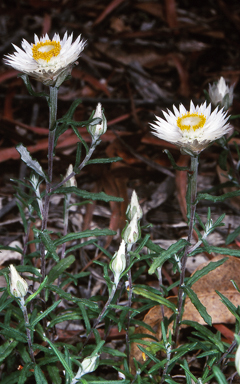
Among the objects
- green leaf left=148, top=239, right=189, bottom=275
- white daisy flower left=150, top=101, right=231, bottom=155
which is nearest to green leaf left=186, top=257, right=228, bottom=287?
green leaf left=148, top=239, right=189, bottom=275

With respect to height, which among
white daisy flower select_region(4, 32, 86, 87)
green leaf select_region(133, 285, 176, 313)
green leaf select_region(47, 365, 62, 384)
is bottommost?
green leaf select_region(47, 365, 62, 384)

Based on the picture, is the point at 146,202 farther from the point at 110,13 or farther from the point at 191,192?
the point at 110,13

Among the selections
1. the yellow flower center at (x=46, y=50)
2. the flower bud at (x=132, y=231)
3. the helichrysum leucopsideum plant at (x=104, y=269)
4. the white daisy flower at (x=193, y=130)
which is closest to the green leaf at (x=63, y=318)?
the helichrysum leucopsideum plant at (x=104, y=269)

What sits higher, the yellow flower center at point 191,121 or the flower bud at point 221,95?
the flower bud at point 221,95

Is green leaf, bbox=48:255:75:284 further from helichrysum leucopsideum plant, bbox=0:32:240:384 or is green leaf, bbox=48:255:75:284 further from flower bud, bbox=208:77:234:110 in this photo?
flower bud, bbox=208:77:234:110

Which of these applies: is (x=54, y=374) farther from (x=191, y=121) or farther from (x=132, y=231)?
(x=191, y=121)

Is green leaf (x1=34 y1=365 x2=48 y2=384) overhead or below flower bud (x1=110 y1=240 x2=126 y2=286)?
below

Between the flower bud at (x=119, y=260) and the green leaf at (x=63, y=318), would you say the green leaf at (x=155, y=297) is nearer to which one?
the flower bud at (x=119, y=260)
